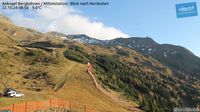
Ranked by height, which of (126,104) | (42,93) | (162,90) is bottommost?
(162,90)

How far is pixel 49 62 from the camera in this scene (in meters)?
112

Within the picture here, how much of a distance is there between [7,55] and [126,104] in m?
42.0

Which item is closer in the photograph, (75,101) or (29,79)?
(75,101)

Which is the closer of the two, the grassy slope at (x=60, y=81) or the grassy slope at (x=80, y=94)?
the grassy slope at (x=80, y=94)

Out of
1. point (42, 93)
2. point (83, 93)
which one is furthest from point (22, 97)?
point (83, 93)

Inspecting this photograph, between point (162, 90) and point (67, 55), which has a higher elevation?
point (67, 55)

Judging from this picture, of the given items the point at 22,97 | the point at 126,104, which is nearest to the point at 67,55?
the point at 126,104

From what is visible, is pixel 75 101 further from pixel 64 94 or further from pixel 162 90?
pixel 162 90

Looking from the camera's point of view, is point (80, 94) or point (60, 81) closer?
point (80, 94)

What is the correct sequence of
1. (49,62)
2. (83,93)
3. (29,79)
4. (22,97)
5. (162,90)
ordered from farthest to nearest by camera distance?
(162,90) → (49,62) → (29,79) → (83,93) → (22,97)

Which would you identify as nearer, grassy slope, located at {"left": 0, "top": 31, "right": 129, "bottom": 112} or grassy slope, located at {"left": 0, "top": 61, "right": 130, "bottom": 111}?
grassy slope, located at {"left": 0, "top": 61, "right": 130, "bottom": 111}

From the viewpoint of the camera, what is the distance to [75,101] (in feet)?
267

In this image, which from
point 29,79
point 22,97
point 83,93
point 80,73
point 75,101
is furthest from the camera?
point 80,73

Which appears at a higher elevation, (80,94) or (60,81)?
(60,81)
